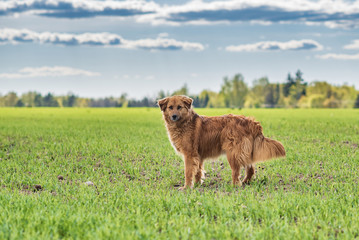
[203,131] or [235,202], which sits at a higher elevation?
[203,131]

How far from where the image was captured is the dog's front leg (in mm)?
7961

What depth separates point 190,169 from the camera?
314 inches

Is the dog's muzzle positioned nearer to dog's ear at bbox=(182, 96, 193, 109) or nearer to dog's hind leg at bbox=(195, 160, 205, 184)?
dog's ear at bbox=(182, 96, 193, 109)

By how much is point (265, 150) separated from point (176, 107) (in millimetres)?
1970

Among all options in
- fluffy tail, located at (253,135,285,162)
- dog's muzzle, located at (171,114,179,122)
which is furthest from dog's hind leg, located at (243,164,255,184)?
dog's muzzle, located at (171,114,179,122)

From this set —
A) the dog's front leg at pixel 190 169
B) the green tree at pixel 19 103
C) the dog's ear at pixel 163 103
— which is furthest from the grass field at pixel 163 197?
the green tree at pixel 19 103

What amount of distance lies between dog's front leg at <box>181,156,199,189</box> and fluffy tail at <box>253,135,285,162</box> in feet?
3.89

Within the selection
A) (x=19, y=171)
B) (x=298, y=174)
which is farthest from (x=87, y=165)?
(x=298, y=174)

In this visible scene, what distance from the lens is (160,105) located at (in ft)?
26.5

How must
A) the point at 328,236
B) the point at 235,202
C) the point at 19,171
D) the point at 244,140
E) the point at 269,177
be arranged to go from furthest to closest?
the point at 19,171 < the point at 269,177 < the point at 244,140 < the point at 235,202 < the point at 328,236

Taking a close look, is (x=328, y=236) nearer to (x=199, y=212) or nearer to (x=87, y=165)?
(x=199, y=212)

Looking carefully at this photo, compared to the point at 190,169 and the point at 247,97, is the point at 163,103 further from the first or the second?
the point at 247,97

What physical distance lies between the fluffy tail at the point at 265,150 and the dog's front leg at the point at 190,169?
46.7 inches

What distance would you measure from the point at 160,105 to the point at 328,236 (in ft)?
13.9
